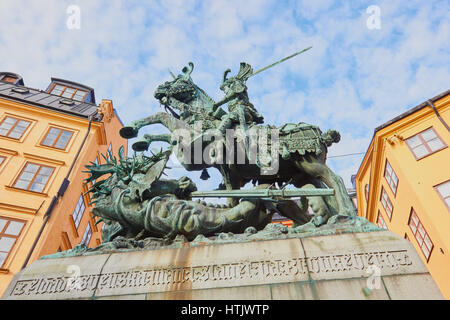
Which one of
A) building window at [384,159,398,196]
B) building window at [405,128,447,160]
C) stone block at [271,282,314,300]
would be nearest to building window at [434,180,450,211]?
building window at [405,128,447,160]

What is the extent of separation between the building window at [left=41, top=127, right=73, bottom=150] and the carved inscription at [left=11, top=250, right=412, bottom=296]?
17189 mm

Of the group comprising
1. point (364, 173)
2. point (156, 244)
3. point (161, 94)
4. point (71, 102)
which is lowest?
point (156, 244)

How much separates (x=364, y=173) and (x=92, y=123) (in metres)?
17.7

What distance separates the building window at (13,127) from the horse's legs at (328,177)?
18.5 meters

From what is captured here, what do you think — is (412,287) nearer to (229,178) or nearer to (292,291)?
(292,291)

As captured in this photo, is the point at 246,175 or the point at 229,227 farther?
the point at 246,175

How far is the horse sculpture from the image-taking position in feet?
18.2

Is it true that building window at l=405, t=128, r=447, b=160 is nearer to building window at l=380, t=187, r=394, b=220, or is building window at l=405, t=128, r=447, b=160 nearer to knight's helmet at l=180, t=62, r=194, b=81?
building window at l=380, t=187, r=394, b=220

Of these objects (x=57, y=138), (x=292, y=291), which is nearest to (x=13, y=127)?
(x=57, y=138)

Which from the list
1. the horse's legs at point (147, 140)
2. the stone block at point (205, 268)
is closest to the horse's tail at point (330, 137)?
the stone block at point (205, 268)

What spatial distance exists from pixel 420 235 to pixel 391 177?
11.5 feet

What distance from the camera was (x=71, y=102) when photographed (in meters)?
23.8
